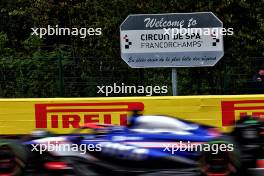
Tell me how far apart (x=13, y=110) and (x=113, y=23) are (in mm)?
7456

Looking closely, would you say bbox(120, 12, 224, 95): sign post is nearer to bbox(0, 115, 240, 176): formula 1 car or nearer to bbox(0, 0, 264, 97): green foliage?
bbox(0, 0, 264, 97): green foliage

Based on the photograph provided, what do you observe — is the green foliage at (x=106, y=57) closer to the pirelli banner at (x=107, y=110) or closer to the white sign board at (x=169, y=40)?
Answer: the white sign board at (x=169, y=40)

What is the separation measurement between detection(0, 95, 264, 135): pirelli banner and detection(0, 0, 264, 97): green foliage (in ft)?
14.3

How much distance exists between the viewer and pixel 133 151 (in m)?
7.72

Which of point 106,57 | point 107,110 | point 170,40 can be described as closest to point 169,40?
point 170,40

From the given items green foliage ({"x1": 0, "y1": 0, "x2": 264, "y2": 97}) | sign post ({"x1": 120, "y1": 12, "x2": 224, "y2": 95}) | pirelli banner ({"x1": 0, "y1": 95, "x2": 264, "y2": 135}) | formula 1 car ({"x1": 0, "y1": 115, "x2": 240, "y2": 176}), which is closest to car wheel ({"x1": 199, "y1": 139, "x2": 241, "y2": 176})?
formula 1 car ({"x1": 0, "y1": 115, "x2": 240, "y2": 176})

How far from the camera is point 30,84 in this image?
1577 cm

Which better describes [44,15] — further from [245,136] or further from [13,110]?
[245,136]

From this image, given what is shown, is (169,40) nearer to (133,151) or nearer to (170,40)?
(170,40)

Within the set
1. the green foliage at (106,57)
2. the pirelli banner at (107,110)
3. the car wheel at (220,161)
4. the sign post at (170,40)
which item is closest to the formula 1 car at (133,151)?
the car wheel at (220,161)

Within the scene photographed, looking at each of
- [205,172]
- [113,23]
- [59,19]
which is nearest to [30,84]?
[113,23]

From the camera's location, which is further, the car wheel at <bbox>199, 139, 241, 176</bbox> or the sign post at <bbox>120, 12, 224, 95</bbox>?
the sign post at <bbox>120, 12, 224, 95</bbox>

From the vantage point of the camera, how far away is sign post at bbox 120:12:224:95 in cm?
1398

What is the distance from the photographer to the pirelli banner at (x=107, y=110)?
35.2ft
